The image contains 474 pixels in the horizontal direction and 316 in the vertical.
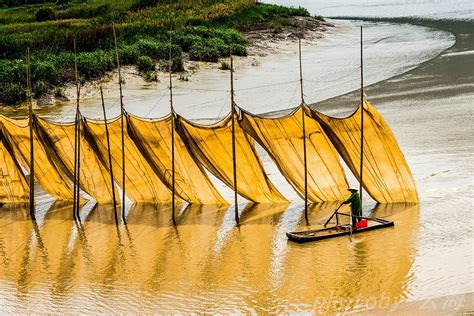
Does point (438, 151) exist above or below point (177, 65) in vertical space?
below

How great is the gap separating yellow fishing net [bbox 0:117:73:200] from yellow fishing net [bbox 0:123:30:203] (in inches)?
7.7

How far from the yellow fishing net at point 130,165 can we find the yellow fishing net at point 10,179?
2.41 meters

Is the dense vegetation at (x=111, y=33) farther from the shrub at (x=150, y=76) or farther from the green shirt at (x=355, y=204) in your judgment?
the green shirt at (x=355, y=204)

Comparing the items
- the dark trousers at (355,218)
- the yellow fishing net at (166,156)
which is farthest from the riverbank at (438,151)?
the yellow fishing net at (166,156)

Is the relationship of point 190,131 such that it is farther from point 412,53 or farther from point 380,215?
point 412,53

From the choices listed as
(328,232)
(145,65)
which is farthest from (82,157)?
(145,65)

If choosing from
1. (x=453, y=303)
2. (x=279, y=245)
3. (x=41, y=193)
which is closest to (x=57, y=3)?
(x=41, y=193)

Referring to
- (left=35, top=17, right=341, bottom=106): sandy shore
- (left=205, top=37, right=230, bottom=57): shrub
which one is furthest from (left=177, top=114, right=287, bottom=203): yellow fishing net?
(left=205, top=37, right=230, bottom=57): shrub

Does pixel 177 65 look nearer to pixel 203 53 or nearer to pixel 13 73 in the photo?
pixel 203 53

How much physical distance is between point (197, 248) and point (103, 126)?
4.30 meters

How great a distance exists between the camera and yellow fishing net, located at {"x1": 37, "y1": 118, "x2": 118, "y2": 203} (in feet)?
67.4

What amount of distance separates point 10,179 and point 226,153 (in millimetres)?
6098

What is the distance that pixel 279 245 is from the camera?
17016mm

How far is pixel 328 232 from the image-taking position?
1705cm
